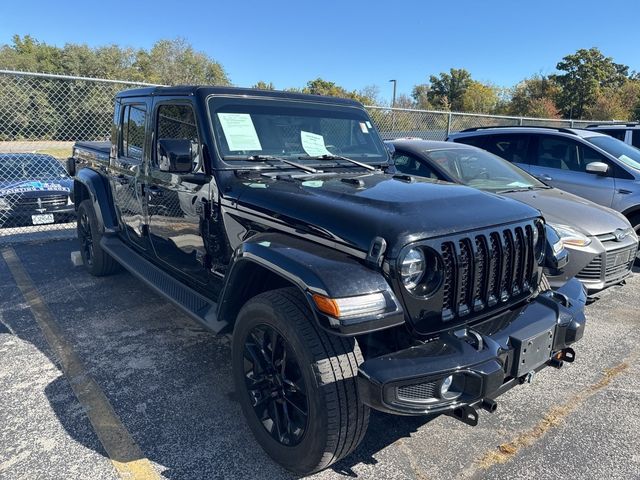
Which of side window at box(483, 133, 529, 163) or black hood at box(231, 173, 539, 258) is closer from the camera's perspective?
black hood at box(231, 173, 539, 258)

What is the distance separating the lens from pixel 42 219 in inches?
289

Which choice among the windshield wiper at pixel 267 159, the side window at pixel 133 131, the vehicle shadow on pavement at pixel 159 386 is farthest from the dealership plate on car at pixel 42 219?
the windshield wiper at pixel 267 159

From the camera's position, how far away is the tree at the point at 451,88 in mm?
45344

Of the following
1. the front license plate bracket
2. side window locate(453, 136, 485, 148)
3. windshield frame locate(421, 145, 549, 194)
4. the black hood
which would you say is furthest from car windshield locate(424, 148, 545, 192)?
the front license plate bracket

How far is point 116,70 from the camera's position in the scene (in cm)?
3419

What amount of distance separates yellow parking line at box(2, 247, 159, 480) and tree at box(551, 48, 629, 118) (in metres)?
37.0

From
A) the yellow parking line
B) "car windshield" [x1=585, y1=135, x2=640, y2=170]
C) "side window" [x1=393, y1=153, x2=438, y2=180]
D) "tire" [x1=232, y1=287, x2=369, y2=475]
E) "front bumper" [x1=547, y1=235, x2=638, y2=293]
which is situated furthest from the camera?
"car windshield" [x1=585, y1=135, x2=640, y2=170]

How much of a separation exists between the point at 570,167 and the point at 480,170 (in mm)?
2111

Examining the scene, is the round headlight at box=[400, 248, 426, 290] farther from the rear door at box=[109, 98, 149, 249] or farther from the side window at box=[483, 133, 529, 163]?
the side window at box=[483, 133, 529, 163]

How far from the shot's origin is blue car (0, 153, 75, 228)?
7289 millimetres

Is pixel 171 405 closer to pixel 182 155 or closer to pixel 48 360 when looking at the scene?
pixel 48 360

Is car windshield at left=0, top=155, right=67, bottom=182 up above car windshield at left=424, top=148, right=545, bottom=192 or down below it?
below

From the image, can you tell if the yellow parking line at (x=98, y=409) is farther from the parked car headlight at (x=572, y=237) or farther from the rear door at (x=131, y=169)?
the parked car headlight at (x=572, y=237)

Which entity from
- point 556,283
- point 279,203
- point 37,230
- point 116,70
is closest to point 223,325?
point 279,203
